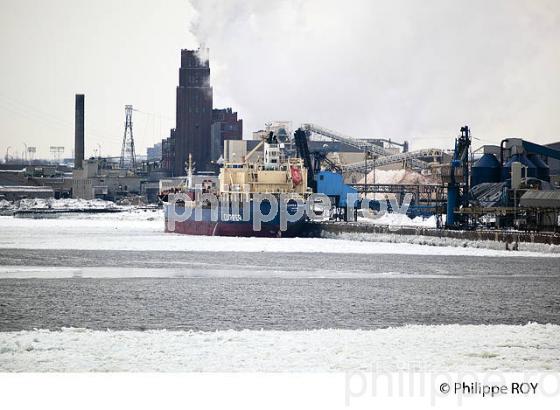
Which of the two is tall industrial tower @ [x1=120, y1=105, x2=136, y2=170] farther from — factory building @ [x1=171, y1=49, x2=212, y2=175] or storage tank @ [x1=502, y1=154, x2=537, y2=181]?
storage tank @ [x1=502, y1=154, x2=537, y2=181]

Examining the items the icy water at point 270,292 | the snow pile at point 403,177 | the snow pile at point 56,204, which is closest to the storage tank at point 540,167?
the icy water at point 270,292

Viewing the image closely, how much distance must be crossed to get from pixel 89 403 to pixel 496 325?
8884 millimetres

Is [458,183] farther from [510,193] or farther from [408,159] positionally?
[408,159]

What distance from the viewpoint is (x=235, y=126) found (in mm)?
136875

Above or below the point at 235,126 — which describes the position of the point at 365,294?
below

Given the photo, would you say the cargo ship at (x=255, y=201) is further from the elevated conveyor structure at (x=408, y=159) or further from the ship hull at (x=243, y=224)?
the elevated conveyor structure at (x=408, y=159)

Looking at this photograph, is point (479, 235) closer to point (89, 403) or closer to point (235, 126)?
point (89, 403)

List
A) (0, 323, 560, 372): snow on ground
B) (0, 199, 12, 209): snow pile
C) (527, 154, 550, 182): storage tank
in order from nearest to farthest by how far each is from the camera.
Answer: (0, 323, 560, 372): snow on ground
(527, 154, 550, 182): storage tank
(0, 199, 12, 209): snow pile

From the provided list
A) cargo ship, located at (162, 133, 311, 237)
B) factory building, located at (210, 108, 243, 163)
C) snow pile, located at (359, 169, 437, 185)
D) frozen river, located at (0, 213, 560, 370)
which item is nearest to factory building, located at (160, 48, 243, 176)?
factory building, located at (210, 108, 243, 163)

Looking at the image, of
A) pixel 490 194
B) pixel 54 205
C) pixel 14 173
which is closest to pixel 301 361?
pixel 490 194

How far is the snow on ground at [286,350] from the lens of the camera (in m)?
12.6

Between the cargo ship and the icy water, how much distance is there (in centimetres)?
2130

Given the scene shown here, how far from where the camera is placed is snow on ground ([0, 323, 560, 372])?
12.6 metres

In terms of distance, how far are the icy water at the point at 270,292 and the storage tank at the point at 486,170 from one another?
24.8 m
